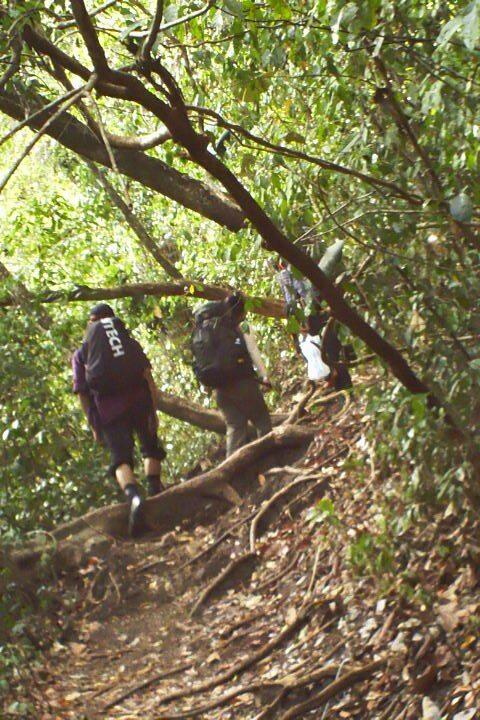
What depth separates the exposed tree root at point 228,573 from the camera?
7.88 m

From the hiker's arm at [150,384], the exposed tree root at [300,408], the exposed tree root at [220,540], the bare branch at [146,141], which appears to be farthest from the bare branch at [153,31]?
the exposed tree root at [300,408]

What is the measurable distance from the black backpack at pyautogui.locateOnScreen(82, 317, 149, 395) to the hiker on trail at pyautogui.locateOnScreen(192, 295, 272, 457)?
62cm

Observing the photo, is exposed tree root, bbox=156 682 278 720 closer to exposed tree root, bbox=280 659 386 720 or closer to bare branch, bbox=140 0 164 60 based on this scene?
exposed tree root, bbox=280 659 386 720

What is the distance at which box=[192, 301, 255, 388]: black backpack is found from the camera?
31.2 feet

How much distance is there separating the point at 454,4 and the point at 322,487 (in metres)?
3.81

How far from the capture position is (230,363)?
31.6 feet

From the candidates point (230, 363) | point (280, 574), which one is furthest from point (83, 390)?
point (280, 574)

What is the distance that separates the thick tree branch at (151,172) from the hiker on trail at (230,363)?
76 centimetres

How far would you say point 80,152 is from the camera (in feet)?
27.2

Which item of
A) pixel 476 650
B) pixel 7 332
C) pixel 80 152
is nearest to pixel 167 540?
pixel 7 332

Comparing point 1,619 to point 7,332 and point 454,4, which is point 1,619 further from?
point 454,4

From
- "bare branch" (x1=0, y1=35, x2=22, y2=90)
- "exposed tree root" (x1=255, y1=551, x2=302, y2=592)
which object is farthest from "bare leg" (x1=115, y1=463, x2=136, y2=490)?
"bare branch" (x1=0, y1=35, x2=22, y2=90)

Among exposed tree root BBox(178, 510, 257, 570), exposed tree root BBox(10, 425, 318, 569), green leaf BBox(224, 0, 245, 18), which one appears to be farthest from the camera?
exposed tree root BBox(10, 425, 318, 569)

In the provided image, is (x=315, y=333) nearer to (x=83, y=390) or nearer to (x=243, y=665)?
(x=243, y=665)
